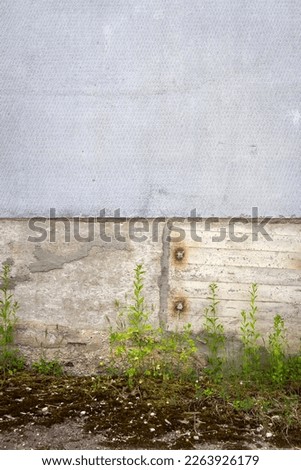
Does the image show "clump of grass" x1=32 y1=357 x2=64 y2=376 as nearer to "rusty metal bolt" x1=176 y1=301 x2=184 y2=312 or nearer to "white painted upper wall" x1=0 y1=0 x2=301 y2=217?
"rusty metal bolt" x1=176 y1=301 x2=184 y2=312

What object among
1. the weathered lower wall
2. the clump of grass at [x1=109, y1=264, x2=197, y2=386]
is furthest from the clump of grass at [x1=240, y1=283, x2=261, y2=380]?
the clump of grass at [x1=109, y1=264, x2=197, y2=386]

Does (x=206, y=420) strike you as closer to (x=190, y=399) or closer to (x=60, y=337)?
(x=190, y=399)

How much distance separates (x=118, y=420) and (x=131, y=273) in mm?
1079

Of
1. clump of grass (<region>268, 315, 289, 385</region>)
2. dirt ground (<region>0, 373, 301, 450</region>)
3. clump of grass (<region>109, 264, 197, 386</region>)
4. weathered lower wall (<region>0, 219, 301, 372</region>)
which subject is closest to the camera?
dirt ground (<region>0, 373, 301, 450</region>)

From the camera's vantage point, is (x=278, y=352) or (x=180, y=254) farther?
(x=180, y=254)

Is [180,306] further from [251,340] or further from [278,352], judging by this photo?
[278,352]

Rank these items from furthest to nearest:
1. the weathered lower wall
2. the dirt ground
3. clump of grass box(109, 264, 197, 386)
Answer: the weathered lower wall < clump of grass box(109, 264, 197, 386) < the dirt ground

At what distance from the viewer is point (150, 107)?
449 centimetres

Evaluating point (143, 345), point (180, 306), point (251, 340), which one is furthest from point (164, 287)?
point (251, 340)

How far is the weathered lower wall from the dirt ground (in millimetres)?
371

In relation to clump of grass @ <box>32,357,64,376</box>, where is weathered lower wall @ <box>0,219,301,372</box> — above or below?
above

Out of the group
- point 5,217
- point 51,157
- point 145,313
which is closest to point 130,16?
point 51,157

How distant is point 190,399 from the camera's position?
13.6ft

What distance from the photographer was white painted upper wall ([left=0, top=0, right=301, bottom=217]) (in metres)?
4.42
